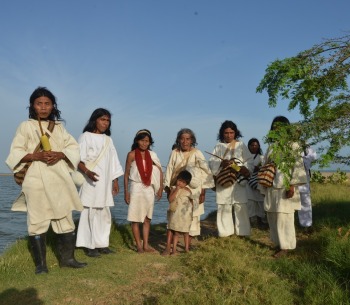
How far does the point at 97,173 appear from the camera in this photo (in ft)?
18.6

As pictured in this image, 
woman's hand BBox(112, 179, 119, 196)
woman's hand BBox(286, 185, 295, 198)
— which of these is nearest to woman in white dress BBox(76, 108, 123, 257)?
woman's hand BBox(112, 179, 119, 196)

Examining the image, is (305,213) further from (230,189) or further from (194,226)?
(194,226)

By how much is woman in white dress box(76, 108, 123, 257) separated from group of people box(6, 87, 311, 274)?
15 mm

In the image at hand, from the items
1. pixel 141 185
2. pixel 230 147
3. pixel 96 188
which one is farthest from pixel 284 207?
pixel 96 188

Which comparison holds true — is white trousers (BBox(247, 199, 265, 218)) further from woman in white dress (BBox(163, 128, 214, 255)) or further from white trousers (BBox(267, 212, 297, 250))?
white trousers (BBox(267, 212, 297, 250))

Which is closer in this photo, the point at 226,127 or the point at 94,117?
the point at 94,117

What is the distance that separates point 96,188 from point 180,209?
131cm

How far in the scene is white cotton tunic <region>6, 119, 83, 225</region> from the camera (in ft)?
14.6

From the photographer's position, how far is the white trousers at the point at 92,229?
5.62 meters

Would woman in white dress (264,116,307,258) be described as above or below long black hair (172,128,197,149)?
below

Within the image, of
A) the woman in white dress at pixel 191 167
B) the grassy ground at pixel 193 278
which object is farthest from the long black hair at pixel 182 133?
the grassy ground at pixel 193 278

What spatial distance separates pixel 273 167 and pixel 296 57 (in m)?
1.68

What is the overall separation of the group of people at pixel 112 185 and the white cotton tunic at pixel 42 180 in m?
0.01

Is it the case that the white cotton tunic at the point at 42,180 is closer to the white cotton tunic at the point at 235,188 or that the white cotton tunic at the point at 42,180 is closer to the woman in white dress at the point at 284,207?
the white cotton tunic at the point at 235,188
